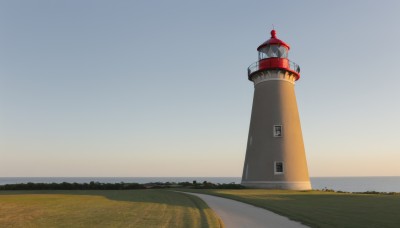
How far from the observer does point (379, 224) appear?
12.0 metres

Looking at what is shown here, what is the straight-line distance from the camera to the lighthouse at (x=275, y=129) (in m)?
31.5

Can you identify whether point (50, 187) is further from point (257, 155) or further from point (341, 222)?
point (341, 222)

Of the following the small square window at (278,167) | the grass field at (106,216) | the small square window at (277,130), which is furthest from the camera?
the small square window at (277,130)

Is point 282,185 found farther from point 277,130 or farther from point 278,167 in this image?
point 277,130

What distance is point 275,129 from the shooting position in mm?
32500

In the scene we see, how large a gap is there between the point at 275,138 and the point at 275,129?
2.80 feet

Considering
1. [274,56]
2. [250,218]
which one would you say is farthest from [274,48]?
[250,218]

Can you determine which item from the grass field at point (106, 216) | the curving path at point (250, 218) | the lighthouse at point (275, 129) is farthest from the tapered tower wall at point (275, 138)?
the grass field at point (106, 216)

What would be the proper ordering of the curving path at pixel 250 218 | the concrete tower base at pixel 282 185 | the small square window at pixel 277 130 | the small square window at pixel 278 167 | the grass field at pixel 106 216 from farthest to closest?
the small square window at pixel 277 130
the small square window at pixel 278 167
the concrete tower base at pixel 282 185
the grass field at pixel 106 216
the curving path at pixel 250 218

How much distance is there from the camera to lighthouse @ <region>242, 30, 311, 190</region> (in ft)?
103

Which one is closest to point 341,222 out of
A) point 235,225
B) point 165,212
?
point 235,225

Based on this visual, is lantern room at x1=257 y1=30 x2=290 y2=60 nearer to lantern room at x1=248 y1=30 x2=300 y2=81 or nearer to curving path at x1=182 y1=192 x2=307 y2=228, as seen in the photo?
lantern room at x1=248 y1=30 x2=300 y2=81

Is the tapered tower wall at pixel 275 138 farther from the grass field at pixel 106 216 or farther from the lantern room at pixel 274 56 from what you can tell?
the grass field at pixel 106 216

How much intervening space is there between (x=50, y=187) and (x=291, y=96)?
22843 millimetres
